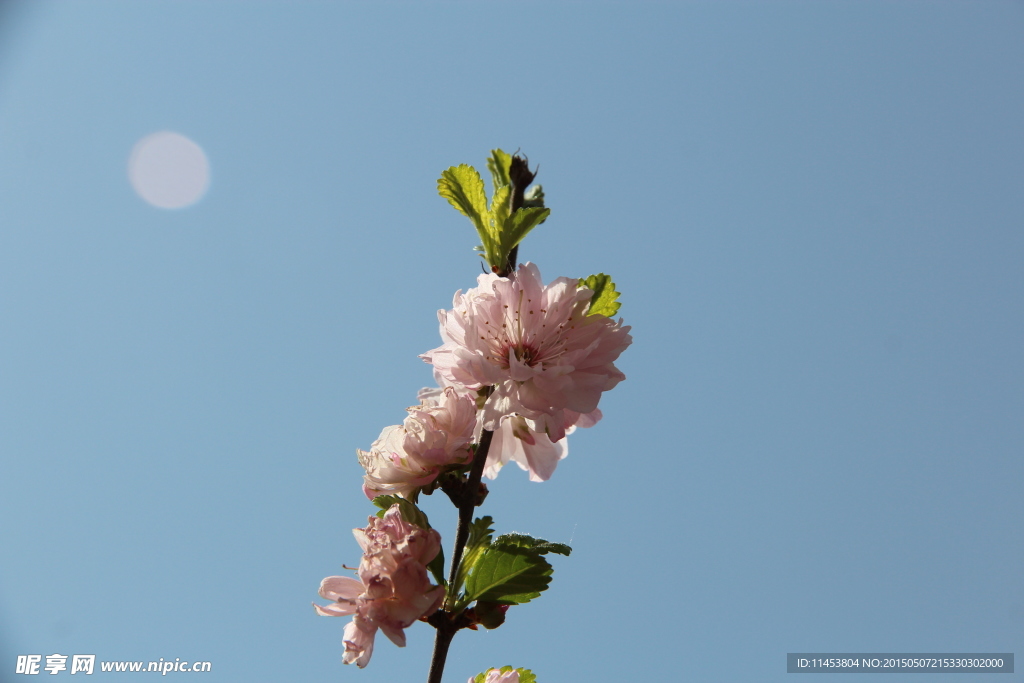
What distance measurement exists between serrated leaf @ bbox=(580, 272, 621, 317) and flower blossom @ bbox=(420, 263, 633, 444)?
0.28 ft

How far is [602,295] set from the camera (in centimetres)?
161

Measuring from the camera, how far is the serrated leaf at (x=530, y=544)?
1430 millimetres

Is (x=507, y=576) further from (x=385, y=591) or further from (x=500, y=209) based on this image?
(x=500, y=209)

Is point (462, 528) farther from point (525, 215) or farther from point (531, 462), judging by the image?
point (525, 215)

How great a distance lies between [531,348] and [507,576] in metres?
0.53

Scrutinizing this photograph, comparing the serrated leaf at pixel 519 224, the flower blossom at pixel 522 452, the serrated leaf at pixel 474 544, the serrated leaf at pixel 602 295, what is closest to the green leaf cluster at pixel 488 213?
the serrated leaf at pixel 519 224

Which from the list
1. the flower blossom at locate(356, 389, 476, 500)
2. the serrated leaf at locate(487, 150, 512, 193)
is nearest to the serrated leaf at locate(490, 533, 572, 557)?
the flower blossom at locate(356, 389, 476, 500)

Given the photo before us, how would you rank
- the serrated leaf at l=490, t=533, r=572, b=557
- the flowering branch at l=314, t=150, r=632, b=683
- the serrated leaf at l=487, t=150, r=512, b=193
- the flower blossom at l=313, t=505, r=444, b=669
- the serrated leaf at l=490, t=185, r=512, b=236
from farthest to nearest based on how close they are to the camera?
1. the serrated leaf at l=487, t=150, r=512, b=193
2. the serrated leaf at l=490, t=185, r=512, b=236
3. the serrated leaf at l=490, t=533, r=572, b=557
4. the flowering branch at l=314, t=150, r=632, b=683
5. the flower blossom at l=313, t=505, r=444, b=669

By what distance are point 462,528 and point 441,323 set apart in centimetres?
50

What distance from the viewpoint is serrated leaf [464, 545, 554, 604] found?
1.39 metres

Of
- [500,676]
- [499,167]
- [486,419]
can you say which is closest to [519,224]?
[499,167]

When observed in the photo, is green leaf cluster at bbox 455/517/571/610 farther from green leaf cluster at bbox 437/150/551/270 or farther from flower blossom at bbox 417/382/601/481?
green leaf cluster at bbox 437/150/551/270

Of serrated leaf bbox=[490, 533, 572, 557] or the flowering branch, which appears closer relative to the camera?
the flowering branch

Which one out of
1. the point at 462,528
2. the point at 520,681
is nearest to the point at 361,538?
the point at 462,528
